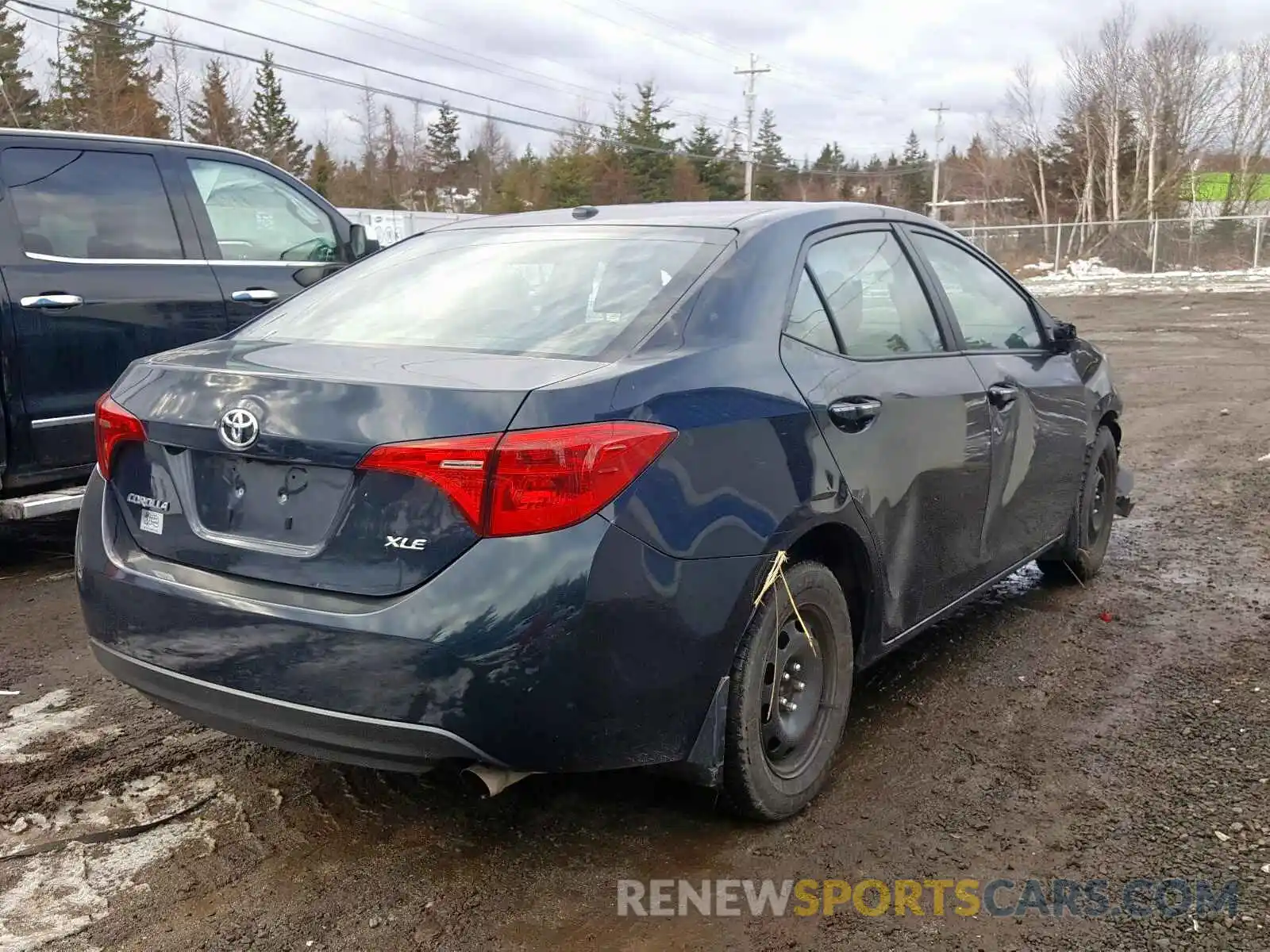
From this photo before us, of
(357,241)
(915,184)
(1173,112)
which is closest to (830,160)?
(915,184)

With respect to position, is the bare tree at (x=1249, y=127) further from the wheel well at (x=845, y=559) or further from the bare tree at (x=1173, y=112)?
the wheel well at (x=845, y=559)

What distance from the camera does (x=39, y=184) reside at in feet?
17.1

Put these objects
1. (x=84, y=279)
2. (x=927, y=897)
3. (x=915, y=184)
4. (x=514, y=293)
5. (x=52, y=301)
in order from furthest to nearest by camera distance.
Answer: (x=915, y=184) → (x=84, y=279) → (x=52, y=301) → (x=514, y=293) → (x=927, y=897)

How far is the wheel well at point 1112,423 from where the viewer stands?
5.24 metres

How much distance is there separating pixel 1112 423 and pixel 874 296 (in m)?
2.35

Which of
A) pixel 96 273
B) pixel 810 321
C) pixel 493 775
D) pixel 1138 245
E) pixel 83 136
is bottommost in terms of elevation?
pixel 493 775

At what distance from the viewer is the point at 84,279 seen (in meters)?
5.18

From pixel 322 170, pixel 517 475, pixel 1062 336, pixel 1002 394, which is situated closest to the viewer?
pixel 517 475

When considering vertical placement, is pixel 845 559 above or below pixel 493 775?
above

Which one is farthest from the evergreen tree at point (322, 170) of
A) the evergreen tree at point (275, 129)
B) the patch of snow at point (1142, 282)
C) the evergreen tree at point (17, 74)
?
the patch of snow at point (1142, 282)

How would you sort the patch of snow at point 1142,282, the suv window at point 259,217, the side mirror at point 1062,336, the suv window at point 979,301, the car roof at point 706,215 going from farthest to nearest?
1. the patch of snow at point 1142,282
2. the suv window at point 259,217
3. the side mirror at point 1062,336
4. the suv window at point 979,301
5. the car roof at point 706,215

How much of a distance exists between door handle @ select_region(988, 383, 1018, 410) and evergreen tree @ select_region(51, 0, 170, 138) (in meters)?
34.5

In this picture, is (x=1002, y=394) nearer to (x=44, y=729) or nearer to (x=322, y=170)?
(x=44, y=729)

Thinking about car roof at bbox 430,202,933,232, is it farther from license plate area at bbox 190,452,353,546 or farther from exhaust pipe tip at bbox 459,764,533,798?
exhaust pipe tip at bbox 459,764,533,798
